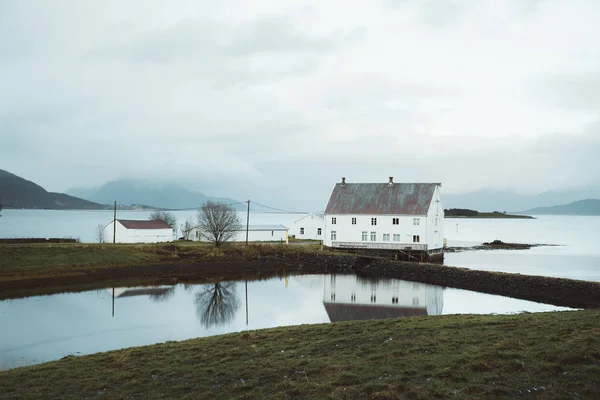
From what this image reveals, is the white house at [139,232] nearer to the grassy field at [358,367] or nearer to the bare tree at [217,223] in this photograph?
the bare tree at [217,223]

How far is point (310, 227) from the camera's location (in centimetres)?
6856

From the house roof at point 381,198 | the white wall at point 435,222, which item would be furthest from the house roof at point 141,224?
the white wall at point 435,222

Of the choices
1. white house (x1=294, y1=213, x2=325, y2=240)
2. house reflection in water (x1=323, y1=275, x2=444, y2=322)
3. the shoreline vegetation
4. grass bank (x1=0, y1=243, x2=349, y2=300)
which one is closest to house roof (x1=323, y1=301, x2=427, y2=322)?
house reflection in water (x1=323, y1=275, x2=444, y2=322)

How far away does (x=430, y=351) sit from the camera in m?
11.0

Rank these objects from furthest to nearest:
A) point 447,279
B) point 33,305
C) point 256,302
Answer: point 447,279 < point 256,302 < point 33,305

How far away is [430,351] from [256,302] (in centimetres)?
1892

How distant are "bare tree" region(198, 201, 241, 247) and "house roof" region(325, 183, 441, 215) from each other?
474 inches

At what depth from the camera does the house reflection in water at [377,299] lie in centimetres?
2527

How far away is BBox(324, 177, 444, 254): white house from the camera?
5131 centimetres

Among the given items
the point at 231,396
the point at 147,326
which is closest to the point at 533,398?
the point at 231,396

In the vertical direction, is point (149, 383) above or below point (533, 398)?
below

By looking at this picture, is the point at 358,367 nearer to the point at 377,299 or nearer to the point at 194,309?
the point at 194,309

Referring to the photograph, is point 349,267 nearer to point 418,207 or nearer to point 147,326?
point 418,207

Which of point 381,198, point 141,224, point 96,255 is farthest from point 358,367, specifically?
point 141,224
